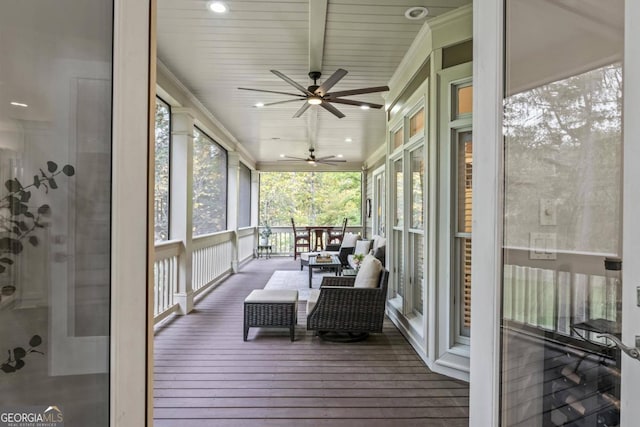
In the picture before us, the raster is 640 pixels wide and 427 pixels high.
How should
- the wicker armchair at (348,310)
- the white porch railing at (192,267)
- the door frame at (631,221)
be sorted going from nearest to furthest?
the door frame at (631,221) → the wicker armchair at (348,310) → the white porch railing at (192,267)

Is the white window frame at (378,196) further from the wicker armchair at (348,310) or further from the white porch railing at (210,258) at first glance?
the wicker armchair at (348,310)

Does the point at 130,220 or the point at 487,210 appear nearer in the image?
the point at 130,220

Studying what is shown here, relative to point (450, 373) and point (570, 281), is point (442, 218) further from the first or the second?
point (570, 281)

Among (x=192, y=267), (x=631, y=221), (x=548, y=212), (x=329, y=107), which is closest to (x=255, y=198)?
(x=192, y=267)

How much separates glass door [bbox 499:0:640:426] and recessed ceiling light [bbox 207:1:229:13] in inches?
81.8

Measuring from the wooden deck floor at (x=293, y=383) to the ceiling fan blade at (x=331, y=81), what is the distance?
2.62 metres

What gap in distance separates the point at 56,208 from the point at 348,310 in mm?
2815

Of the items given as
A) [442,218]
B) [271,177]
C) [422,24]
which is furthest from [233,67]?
[271,177]

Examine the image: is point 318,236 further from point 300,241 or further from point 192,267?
point 192,267

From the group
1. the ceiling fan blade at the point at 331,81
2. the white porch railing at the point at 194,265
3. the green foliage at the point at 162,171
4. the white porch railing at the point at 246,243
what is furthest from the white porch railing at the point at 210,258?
the ceiling fan blade at the point at 331,81

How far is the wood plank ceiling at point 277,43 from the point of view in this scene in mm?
2559

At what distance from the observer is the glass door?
101cm

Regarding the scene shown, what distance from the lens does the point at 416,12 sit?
261 centimetres

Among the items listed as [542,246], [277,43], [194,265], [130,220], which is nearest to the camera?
[130,220]
